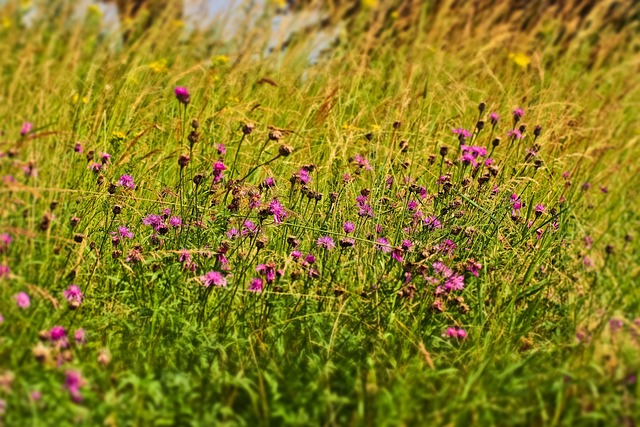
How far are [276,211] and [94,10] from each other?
5656mm

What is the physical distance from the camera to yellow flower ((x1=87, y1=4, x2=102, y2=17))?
7.67 m

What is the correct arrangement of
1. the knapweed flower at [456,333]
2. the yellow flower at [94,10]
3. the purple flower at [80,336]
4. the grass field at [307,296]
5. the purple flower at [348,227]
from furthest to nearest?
the yellow flower at [94,10] → the purple flower at [348,227] → the knapweed flower at [456,333] → the purple flower at [80,336] → the grass field at [307,296]

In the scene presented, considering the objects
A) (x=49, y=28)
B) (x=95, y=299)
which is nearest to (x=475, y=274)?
(x=95, y=299)

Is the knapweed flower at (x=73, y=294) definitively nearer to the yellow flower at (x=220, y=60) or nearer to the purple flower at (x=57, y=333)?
the purple flower at (x=57, y=333)

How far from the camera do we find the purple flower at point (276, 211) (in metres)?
2.71

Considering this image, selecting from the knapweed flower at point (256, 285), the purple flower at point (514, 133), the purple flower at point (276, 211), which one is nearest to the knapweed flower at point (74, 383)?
the knapweed flower at point (256, 285)

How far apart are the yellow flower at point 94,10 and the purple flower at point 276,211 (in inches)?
220

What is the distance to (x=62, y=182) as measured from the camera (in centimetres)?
289

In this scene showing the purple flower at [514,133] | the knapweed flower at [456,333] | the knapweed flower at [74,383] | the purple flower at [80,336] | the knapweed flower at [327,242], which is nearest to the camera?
the knapweed flower at [74,383]

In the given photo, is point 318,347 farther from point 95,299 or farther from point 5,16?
point 5,16

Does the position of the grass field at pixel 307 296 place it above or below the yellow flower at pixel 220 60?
below

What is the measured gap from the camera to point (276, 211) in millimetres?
2732

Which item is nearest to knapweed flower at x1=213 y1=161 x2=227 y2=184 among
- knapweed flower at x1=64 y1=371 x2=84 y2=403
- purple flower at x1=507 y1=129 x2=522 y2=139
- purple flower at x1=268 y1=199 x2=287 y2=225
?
purple flower at x1=268 y1=199 x2=287 y2=225

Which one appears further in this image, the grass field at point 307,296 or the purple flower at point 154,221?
the purple flower at point 154,221
